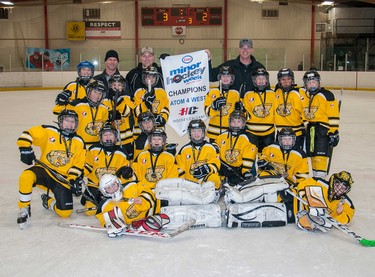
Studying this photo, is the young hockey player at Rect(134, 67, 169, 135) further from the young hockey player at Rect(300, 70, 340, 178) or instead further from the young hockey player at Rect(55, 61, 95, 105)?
the young hockey player at Rect(300, 70, 340, 178)

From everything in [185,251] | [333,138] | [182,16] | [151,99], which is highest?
[182,16]

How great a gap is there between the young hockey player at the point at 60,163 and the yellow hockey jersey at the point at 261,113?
1511 millimetres

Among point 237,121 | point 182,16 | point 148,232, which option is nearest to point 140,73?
point 237,121

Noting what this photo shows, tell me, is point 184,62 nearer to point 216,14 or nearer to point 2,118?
point 2,118

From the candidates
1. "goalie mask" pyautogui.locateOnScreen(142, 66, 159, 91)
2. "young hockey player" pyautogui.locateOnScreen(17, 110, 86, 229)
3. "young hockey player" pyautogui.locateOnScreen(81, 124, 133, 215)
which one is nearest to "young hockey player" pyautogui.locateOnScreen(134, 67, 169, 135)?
"goalie mask" pyautogui.locateOnScreen(142, 66, 159, 91)

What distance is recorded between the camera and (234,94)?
14.6 feet

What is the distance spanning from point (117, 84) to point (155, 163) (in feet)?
2.91

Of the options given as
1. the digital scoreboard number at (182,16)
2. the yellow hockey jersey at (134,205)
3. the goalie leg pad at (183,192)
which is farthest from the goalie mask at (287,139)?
the digital scoreboard number at (182,16)

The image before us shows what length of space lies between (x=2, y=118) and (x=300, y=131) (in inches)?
242

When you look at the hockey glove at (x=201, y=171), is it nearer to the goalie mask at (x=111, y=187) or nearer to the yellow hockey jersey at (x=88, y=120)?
the goalie mask at (x=111, y=187)

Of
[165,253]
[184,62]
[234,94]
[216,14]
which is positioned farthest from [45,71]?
[165,253]

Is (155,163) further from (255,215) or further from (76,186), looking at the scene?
A: (255,215)

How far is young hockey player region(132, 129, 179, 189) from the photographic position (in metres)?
3.73

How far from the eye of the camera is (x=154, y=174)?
3.74m
